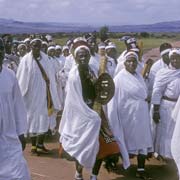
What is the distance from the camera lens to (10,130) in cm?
579

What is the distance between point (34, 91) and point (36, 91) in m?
0.04

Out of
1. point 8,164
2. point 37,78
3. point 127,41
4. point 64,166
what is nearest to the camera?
point 8,164

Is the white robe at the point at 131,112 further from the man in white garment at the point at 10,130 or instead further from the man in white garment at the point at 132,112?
the man in white garment at the point at 10,130

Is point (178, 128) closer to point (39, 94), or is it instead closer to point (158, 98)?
point (158, 98)

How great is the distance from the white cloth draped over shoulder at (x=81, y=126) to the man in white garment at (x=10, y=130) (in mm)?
2246

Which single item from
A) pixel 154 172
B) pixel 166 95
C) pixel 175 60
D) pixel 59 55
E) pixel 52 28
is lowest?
pixel 52 28

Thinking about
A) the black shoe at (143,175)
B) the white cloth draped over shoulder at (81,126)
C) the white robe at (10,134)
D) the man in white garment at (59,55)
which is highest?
the white robe at (10,134)

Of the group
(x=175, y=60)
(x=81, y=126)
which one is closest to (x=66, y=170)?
(x=81, y=126)

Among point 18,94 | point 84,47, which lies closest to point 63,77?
point 84,47

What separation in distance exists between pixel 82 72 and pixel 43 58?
278cm

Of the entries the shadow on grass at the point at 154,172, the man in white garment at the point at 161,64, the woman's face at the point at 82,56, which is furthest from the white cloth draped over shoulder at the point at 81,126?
the man in white garment at the point at 161,64

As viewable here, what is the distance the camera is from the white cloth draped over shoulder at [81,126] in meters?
8.16

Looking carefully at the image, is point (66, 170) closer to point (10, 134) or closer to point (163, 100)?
point (163, 100)

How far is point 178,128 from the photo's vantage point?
5836mm
